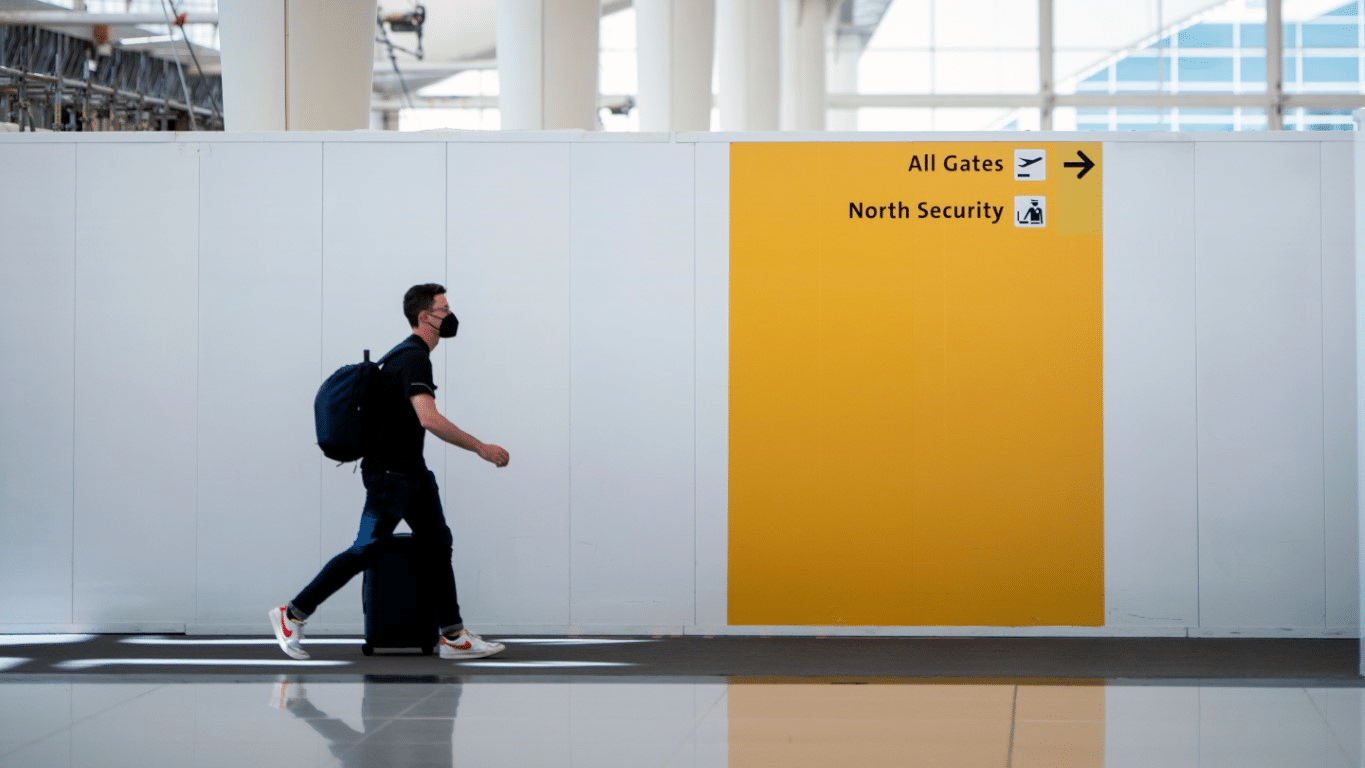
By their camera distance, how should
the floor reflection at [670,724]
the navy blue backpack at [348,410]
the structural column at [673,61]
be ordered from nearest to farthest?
the floor reflection at [670,724]
the navy blue backpack at [348,410]
the structural column at [673,61]

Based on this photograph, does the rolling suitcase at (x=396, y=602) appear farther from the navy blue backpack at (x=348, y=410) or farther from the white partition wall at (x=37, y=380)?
the white partition wall at (x=37, y=380)

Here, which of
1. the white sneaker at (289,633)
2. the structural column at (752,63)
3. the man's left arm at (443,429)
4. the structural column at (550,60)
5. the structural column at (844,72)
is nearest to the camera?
the man's left arm at (443,429)

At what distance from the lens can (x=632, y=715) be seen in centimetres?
509

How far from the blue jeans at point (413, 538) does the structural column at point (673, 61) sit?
33.3ft

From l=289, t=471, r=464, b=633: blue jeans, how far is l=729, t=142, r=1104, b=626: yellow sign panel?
4.57 feet

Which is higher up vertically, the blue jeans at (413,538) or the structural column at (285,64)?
the structural column at (285,64)

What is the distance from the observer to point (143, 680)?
5.76 meters

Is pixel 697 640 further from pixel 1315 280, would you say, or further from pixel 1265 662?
pixel 1315 280

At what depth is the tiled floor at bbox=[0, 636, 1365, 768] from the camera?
14.7 feet

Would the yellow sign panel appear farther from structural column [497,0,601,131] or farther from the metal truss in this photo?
the metal truss

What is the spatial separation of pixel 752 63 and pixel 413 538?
48.8 feet

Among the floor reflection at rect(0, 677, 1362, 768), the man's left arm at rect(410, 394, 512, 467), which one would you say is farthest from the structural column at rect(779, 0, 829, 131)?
the floor reflection at rect(0, 677, 1362, 768)

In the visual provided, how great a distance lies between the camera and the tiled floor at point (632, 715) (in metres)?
4.49

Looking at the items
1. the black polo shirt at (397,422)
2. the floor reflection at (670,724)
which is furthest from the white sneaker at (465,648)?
the black polo shirt at (397,422)
